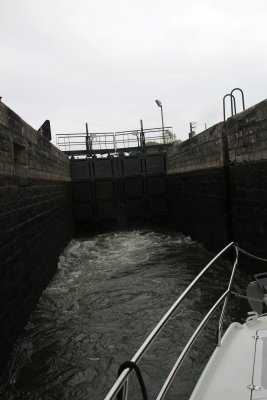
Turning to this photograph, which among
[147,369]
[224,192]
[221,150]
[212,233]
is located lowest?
[147,369]

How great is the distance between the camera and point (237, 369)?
2125 mm

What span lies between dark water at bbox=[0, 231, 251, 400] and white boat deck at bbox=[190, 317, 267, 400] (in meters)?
1.50

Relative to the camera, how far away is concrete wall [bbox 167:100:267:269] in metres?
6.46

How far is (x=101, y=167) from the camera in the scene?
15.7 metres

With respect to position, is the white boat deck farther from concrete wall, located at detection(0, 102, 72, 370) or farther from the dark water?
concrete wall, located at detection(0, 102, 72, 370)

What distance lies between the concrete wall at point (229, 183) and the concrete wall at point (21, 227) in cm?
362

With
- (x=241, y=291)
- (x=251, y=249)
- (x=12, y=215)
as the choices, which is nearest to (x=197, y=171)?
(x=251, y=249)

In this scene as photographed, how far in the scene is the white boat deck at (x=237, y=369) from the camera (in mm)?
1904

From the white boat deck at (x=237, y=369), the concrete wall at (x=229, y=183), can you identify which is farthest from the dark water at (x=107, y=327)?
the white boat deck at (x=237, y=369)

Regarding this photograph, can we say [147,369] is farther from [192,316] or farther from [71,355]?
[192,316]

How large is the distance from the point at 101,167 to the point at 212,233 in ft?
23.8

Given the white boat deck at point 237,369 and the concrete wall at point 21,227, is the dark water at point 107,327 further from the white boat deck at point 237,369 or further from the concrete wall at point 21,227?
the white boat deck at point 237,369

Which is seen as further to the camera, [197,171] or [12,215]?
[197,171]

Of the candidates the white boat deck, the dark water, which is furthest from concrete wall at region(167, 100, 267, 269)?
the white boat deck
